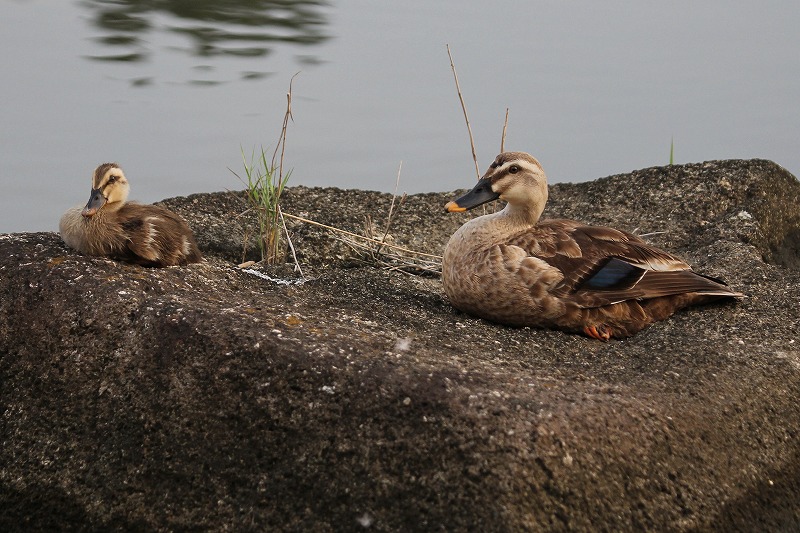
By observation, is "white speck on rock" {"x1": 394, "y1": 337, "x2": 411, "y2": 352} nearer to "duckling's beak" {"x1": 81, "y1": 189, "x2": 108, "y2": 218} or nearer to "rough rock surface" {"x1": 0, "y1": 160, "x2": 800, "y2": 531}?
"rough rock surface" {"x1": 0, "y1": 160, "x2": 800, "y2": 531}

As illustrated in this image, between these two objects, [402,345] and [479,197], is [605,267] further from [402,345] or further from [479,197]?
[402,345]

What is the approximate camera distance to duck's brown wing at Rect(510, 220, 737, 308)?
5.27 m

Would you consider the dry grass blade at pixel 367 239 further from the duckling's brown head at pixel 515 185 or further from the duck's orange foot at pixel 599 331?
the duck's orange foot at pixel 599 331

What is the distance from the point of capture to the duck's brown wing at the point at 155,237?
5.24 meters

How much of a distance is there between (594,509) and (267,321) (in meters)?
1.63

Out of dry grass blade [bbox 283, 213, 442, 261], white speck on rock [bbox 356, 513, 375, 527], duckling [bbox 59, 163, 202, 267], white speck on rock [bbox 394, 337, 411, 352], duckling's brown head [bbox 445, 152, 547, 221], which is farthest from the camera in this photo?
dry grass blade [bbox 283, 213, 442, 261]

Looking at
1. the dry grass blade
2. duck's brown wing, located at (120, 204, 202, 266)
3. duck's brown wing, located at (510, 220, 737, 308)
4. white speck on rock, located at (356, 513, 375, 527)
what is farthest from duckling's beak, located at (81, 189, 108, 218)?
white speck on rock, located at (356, 513, 375, 527)

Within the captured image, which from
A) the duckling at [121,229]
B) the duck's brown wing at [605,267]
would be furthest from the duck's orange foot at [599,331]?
the duckling at [121,229]

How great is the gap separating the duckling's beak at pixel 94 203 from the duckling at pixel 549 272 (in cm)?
175

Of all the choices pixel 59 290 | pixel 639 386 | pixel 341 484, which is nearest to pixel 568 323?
pixel 639 386

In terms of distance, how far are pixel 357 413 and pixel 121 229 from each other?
179 centimetres

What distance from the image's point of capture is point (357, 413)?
13.4ft

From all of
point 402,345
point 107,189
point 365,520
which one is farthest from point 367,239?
point 365,520

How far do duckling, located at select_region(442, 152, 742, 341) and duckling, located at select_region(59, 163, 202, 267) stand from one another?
4.52 feet
